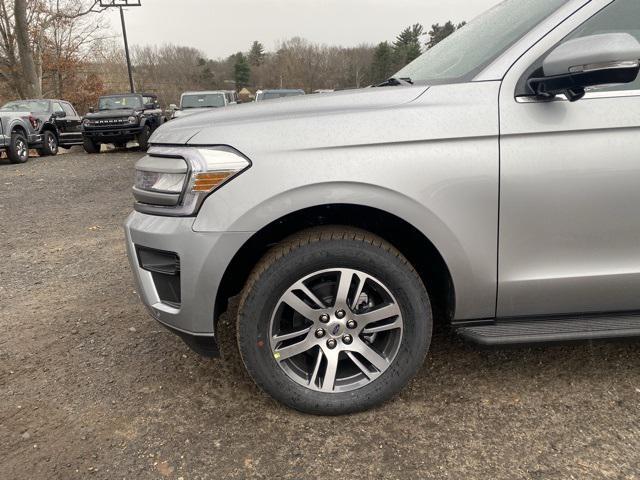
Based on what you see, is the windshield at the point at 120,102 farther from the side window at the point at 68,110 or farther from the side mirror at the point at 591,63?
the side mirror at the point at 591,63

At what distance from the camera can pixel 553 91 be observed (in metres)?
1.83

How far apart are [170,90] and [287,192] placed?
218 ft

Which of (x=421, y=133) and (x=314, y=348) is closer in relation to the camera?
(x=421, y=133)

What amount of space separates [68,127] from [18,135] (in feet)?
11.8

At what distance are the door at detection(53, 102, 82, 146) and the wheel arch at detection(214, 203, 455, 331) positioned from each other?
15.2 metres

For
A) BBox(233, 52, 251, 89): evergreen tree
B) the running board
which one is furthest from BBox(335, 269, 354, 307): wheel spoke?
BBox(233, 52, 251, 89): evergreen tree

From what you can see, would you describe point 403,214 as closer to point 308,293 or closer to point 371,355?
point 308,293

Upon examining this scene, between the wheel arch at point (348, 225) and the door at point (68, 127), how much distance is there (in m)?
15.2

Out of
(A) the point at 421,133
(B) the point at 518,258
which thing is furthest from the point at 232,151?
(B) the point at 518,258

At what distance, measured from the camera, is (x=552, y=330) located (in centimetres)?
205

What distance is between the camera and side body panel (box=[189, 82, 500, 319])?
1.90 metres

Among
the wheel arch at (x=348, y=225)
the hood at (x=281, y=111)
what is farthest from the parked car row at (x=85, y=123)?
the wheel arch at (x=348, y=225)

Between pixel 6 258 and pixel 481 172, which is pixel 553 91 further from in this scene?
pixel 6 258

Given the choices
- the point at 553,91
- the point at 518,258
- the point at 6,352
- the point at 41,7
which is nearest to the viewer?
the point at 553,91
